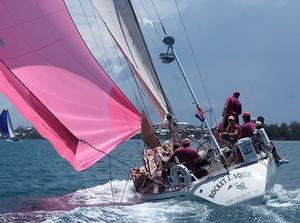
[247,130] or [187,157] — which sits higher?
[247,130]

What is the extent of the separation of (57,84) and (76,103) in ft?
2.38

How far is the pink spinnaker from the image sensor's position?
53.7ft

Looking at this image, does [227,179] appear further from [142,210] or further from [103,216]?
[103,216]

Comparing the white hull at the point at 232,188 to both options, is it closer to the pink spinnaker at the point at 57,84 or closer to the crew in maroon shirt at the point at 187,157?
the crew in maroon shirt at the point at 187,157

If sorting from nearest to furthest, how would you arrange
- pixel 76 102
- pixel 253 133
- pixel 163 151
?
pixel 76 102 → pixel 253 133 → pixel 163 151

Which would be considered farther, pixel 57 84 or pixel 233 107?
pixel 233 107

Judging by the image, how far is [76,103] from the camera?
651 inches

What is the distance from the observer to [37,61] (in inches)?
657

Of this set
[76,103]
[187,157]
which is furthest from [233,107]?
[76,103]

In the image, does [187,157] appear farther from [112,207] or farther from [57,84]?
[57,84]

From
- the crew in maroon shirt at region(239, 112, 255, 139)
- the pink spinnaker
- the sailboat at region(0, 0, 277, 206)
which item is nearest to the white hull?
the sailboat at region(0, 0, 277, 206)

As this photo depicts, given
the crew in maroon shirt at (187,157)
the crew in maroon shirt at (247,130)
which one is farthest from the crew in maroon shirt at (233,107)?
the crew in maroon shirt at (187,157)

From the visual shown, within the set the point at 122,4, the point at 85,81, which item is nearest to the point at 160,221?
the point at 85,81

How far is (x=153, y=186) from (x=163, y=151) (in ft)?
7.35
